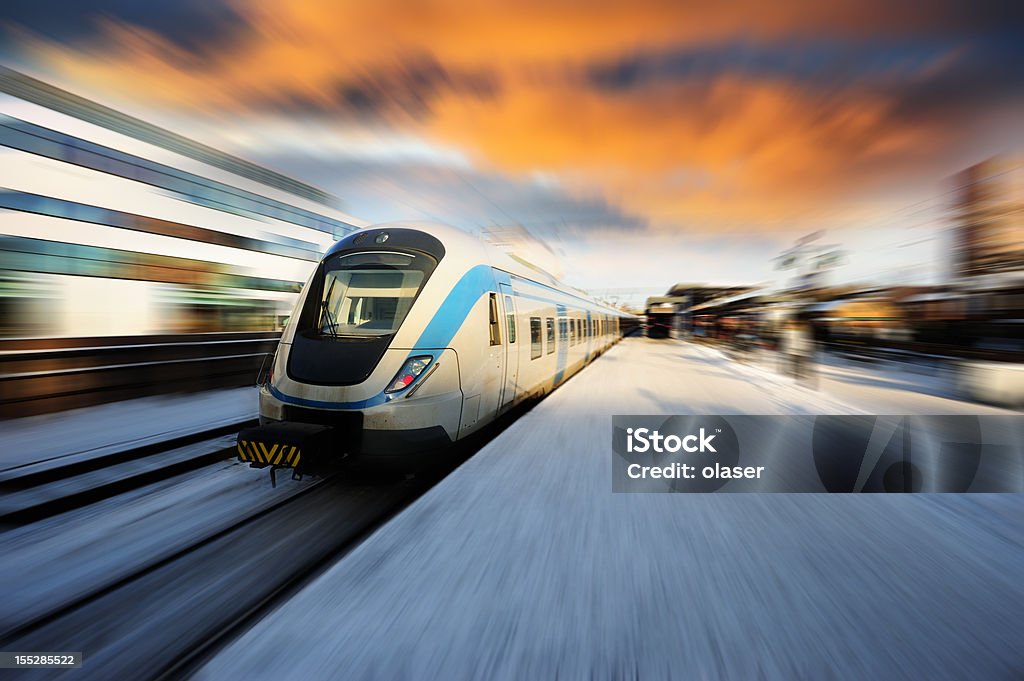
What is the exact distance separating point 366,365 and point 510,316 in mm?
2358

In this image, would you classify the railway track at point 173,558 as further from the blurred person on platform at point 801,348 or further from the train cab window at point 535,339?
the blurred person on platform at point 801,348

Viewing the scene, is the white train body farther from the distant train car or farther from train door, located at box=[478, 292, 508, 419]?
the distant train car

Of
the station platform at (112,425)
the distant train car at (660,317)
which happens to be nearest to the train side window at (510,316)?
the station platform at (112,425)

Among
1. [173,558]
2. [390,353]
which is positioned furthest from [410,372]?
[173,558]

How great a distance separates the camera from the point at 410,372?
156 inches

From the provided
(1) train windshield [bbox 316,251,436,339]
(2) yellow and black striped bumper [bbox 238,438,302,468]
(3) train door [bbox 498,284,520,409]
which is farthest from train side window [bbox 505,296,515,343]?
(2) yellow and black striped bumper [bbox 238,438,302,468]

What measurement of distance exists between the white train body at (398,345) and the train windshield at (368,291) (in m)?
0.01

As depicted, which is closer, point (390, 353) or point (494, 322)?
point (390, 353)

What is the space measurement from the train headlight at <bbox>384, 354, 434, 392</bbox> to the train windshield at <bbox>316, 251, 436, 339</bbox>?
354 millimetres

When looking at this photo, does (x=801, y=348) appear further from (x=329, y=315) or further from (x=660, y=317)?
(x=660, y=317)

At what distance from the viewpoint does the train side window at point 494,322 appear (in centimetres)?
509

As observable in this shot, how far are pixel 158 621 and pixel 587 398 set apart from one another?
21.3 ft

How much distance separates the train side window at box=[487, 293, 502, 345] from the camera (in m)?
5.09

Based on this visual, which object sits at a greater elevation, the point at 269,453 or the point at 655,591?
the point at 269,453
